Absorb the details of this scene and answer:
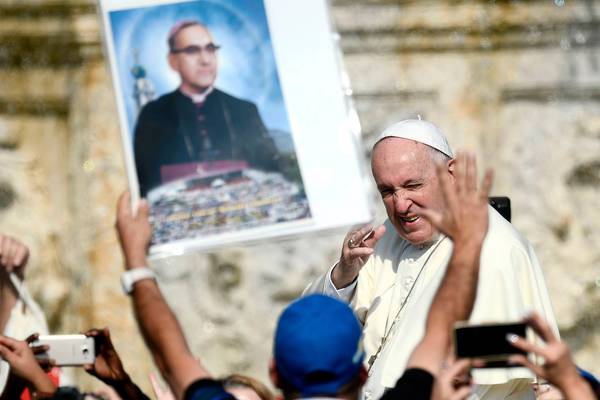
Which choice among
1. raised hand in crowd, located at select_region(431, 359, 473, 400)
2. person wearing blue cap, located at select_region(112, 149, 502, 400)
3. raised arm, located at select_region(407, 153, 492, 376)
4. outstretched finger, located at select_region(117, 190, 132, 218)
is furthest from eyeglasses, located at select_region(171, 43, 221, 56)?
raised hand in crowd, located at select_region(431, 359, 473, 400)

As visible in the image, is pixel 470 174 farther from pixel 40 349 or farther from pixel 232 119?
pixel 40 349

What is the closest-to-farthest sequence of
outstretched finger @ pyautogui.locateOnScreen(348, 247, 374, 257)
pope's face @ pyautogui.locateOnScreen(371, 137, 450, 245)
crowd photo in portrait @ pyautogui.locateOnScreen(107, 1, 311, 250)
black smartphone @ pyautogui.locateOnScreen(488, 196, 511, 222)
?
crowd photo in portrait @ pyautogui.locateOnScreen(107, 1, 311, 250), outstretched finger @ pyautogui.locateOnScreen(348, 247, 374, 257), pope's face @ pyautogui.locateOnScreen(371, 137, 450, 245), black smartphone @ pyautogui.locateOnScreen(488, 196, 511, 222)

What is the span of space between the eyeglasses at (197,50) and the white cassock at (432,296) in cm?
119

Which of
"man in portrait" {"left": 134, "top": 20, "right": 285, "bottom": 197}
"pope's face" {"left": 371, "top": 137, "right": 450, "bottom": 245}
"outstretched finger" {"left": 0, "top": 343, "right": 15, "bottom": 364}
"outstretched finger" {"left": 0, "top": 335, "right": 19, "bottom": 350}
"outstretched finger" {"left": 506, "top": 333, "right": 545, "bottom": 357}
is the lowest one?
"outstretched finger" {"left": 506, "top": 333, "right": 545, "bottom": 357}

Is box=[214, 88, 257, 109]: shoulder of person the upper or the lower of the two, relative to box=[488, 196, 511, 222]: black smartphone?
upper

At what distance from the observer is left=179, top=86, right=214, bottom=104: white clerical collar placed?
12.1ft

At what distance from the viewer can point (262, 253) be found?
7375 mm

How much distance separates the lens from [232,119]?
3.65 metres

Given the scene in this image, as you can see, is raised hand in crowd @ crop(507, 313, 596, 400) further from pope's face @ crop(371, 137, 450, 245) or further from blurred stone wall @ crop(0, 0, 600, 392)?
blurred stone wall @ crop(0, 0, 600, 392)

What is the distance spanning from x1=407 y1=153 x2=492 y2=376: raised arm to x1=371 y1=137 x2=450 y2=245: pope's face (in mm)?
1835

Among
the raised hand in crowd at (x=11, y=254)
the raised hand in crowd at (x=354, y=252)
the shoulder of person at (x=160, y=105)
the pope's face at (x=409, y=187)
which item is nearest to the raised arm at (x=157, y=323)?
the shoulder of person at (x=160, y=105)

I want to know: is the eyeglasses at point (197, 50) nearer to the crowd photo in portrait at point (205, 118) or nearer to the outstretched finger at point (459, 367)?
the crowd photo in portrait at point (205, 118)

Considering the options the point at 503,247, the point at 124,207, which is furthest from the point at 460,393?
the point at 503,247

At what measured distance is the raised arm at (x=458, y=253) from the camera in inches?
122
